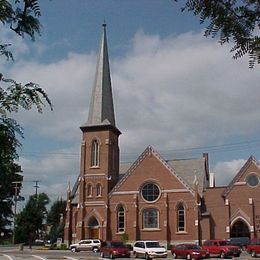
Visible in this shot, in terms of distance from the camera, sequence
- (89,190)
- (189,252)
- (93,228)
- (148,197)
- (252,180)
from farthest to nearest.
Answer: (89,190) < (93,228) < (148,197) < (252,180) < (189,252)

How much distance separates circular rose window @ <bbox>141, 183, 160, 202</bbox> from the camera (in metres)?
64.6

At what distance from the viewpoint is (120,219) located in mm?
65375

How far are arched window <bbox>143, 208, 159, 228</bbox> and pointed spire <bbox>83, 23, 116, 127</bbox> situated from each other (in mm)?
13457

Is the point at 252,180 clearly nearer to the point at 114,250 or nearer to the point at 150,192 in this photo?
the point at 150,192

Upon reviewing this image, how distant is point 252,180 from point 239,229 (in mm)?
6240

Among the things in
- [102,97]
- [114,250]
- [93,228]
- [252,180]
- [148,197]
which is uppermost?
[102,97]

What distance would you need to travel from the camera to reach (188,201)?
62.6 metres

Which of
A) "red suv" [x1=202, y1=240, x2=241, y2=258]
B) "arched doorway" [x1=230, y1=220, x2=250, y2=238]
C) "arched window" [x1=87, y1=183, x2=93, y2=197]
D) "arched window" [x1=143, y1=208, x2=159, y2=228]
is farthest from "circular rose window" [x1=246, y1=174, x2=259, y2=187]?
"arched window" [x1=87, y1=183, x2=93, y2=197]

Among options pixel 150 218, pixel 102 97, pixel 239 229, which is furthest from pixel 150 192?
pixel 102 97

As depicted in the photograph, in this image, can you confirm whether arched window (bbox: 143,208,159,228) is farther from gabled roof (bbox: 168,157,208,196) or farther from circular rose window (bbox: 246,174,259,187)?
circular rose window (bbox: 246,174,259,187)

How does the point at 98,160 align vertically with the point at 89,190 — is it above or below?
above

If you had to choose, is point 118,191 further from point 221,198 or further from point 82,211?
point 221,198

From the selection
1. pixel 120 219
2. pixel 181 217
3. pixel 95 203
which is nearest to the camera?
pixel 181 217

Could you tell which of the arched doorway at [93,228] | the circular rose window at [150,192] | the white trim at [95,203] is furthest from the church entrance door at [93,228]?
the circular rose window at [150,192]
